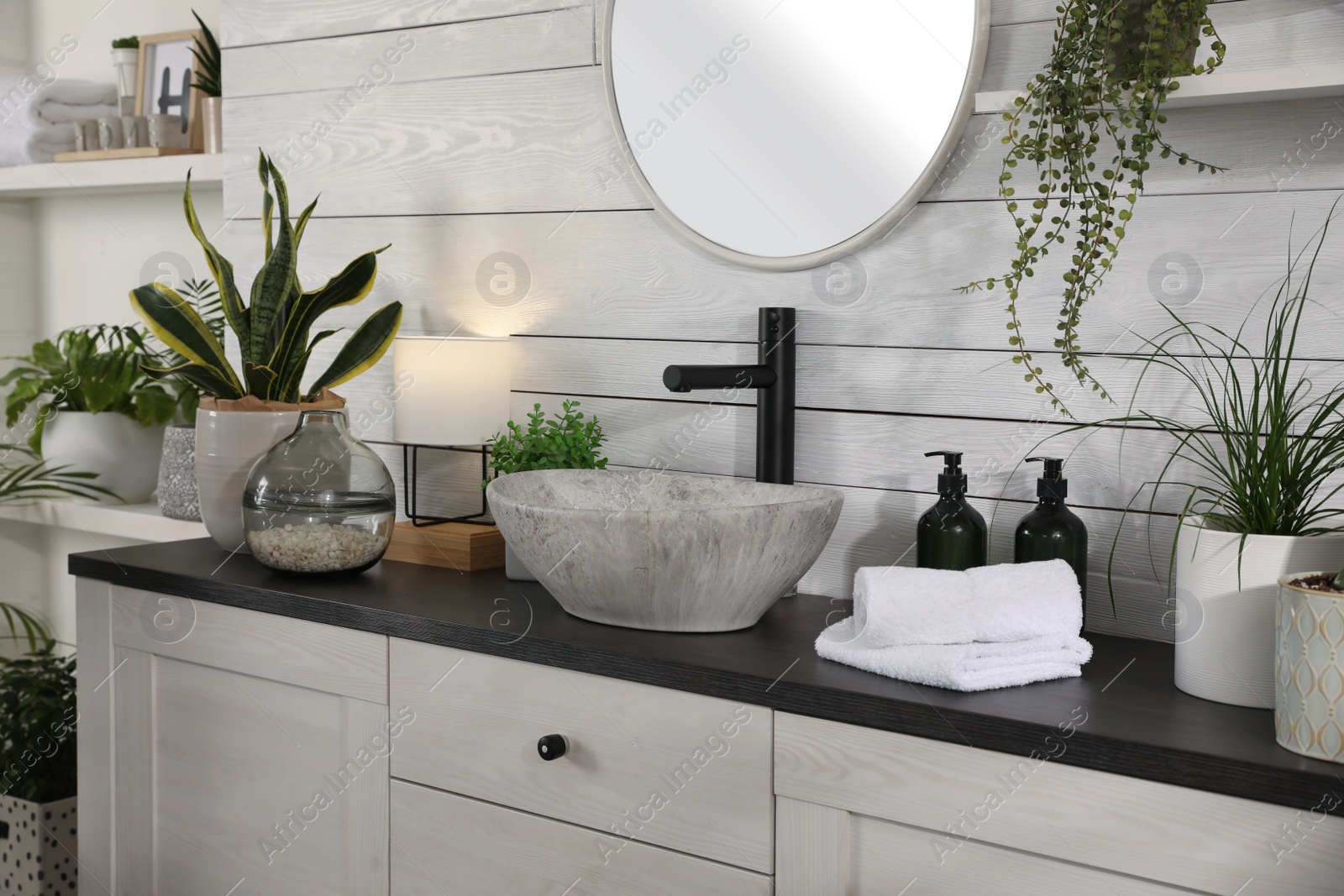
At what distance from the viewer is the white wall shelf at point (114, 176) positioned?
2.05 meters

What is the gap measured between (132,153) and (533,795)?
1.58 meters

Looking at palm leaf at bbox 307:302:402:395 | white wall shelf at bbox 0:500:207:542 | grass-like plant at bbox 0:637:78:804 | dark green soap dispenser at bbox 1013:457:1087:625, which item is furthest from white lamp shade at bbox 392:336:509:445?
grass-like plant at bbox 0:637:78:804

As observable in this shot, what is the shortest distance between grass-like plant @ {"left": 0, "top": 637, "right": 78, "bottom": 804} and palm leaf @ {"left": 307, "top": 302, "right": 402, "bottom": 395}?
2.94 ft

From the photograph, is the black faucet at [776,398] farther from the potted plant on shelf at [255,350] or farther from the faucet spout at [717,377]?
the potted plant on shelf at [255,350]

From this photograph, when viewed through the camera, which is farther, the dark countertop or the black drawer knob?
the black drawer knob

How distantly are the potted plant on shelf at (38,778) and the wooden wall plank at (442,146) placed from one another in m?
0.96

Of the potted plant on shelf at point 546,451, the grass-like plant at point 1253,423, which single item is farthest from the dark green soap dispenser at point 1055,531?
the potted plant on shelf at point 546,451

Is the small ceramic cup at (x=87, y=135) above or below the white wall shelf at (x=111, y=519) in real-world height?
above

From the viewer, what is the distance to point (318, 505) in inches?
58.1

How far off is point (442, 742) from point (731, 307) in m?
0.65

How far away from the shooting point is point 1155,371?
1230mm

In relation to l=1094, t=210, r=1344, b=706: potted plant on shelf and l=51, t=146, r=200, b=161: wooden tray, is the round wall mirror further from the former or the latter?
l=51, t=146, r=200, b=161: wooden tray

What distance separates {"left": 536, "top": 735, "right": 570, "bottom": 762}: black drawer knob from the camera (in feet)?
3.79

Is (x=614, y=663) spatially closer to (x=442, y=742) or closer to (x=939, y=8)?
(x=442, y=742)
